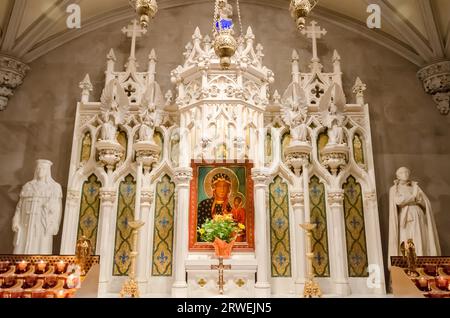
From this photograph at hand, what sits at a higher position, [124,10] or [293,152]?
[124,10]

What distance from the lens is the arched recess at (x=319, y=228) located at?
706 centimetres

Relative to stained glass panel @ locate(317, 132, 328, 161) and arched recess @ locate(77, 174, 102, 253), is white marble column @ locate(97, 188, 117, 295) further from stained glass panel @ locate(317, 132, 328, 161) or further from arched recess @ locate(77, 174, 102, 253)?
stained glass panel @ locate(317, 132, 328, 161)

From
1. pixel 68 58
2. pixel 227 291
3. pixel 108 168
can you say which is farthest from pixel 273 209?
pixel 68 58

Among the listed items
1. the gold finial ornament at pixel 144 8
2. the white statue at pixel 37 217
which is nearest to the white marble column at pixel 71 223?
the white statue at pixel 37 217

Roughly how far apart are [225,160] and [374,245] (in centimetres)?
291

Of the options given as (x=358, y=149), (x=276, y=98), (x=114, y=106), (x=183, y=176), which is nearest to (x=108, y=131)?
(x=114, y=106)

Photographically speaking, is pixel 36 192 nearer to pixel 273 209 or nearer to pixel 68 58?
pixel 68 58

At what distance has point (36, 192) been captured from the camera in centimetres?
666

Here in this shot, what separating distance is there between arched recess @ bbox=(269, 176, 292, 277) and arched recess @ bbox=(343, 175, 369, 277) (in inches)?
41.3

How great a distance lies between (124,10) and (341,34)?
15.7ft

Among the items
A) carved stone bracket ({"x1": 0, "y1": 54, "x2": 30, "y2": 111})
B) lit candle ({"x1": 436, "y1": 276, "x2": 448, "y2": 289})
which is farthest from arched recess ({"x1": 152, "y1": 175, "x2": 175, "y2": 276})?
lit candle ({"x1": 436, "y1": 276, "x2": 448, "y2": 289})

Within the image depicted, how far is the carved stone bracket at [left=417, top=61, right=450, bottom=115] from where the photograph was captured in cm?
812

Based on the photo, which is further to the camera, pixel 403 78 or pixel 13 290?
pixel 403 78

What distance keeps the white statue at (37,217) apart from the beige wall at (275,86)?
752 millimetres
